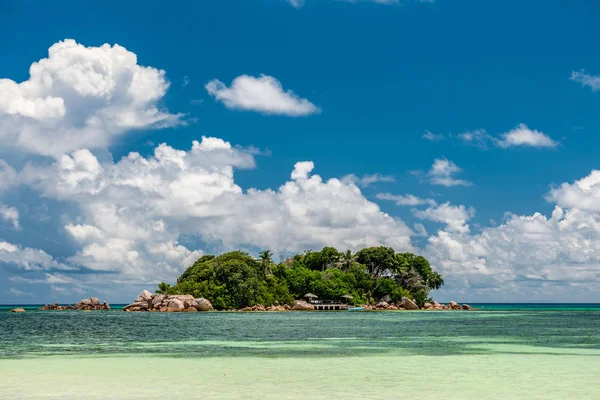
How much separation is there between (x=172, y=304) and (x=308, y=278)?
28.8 m

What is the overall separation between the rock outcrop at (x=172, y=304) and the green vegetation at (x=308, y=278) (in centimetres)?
341

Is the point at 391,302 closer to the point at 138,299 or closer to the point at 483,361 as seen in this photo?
the point at 138,299

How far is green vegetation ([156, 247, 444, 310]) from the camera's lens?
10369 cm

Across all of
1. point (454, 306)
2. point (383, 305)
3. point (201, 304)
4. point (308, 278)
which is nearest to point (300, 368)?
point (201, 304)

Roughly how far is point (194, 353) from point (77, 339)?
1475cm

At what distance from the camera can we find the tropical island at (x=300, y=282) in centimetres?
10325

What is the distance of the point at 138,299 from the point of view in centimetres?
10712

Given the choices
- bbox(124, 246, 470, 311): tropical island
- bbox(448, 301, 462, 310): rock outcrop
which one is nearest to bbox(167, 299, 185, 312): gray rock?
bbox(124, 246, 470, 311): tropical island

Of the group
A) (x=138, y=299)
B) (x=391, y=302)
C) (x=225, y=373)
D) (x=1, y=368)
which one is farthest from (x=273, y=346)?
(x=391, y=302)

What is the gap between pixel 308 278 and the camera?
116 metres

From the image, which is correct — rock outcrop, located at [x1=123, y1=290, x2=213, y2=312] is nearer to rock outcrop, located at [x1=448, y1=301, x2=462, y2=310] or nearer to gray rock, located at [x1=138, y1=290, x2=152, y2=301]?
gray rock, located at [x1=138, y1=290, x2=152, y2=301]

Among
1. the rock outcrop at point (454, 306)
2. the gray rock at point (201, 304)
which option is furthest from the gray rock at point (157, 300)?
the rock outcrop at point (454, 306)

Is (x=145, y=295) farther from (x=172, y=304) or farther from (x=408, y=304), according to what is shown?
(x=408, y=304)

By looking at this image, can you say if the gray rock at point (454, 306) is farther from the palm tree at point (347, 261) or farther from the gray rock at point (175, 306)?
the gray rock at point (175, 306)
